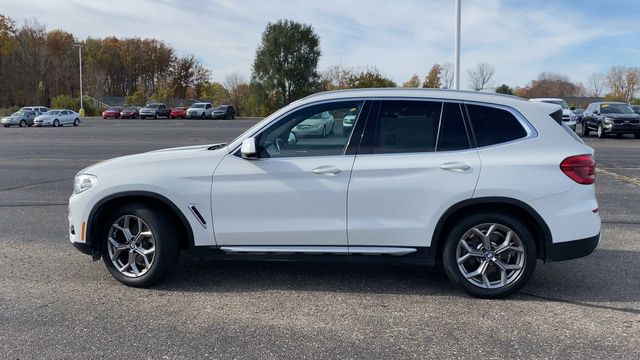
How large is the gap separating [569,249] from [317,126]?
2407mm

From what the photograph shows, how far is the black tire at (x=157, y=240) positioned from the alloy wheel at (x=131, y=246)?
0.13 ft

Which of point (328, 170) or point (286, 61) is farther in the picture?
point (286, 61)

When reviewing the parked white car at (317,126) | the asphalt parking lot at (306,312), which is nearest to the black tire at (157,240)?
the asphalt parking lot at (306,312)

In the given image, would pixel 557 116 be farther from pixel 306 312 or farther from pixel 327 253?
pixel 306 312

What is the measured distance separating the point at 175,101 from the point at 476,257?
298ft

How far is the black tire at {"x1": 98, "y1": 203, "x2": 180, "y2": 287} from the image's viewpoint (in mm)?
4773

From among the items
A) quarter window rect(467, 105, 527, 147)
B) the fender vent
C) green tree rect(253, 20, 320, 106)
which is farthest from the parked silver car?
quarter window rect(467, 105, 527, 147)

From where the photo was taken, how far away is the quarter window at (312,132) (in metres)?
4.72

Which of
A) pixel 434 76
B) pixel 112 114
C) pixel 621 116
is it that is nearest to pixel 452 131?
pixel 621 116

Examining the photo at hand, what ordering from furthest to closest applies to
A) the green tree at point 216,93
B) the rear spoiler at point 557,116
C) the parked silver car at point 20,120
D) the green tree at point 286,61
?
the green tree at point 216,93
the green tree at point 286,61
the parked silver car at point 20,120
the rear spoiler at point 557,116

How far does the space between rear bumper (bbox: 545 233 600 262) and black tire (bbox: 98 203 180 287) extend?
3.28 metres

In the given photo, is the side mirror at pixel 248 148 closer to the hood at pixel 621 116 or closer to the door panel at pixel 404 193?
the door panel at pixel 404 193

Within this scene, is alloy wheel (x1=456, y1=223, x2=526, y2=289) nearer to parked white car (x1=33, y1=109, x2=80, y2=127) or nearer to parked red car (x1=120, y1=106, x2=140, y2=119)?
parked white car (x1=33, y1=109, x2=80, y2=127)

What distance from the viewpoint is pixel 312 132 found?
4820 millimetres
